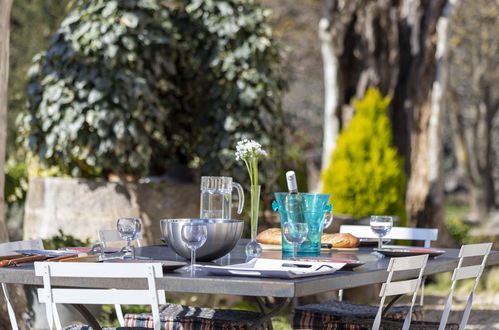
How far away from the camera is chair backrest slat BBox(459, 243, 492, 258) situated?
3268 millimetres

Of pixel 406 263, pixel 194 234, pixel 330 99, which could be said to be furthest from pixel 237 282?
pixel 330 99

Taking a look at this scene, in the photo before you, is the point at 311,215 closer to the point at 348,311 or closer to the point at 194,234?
the point at 348,311

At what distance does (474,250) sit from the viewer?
10.9 feet

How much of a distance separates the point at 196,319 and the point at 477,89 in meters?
12.4

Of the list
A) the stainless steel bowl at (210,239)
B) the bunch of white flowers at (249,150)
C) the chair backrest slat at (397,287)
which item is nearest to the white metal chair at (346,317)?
the chair backrest slat at (397,287)

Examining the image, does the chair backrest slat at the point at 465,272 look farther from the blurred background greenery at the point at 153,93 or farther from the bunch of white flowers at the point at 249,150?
the blurred background greenery at the point at 153,93

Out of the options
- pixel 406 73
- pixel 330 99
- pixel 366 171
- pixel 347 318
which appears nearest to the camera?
pixel 347 318

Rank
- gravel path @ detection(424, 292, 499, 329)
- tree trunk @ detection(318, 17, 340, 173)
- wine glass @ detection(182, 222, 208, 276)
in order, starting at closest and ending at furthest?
wine glass @ detection(182, 222, 208, 276) < gravel path @ detection(424, 292, 499, 329) < tree trunk @ detection(318, 17, 340, 173)

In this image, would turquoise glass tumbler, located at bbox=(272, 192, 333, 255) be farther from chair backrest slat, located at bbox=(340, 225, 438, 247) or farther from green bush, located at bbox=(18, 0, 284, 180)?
green bush, located at bbox=(18, 0, 284, 180)

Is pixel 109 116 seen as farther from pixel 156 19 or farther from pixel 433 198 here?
pixel 433 198

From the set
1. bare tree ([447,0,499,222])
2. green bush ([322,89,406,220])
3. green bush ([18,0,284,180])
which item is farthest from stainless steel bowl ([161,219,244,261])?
bare tree ([447,0,499,222])

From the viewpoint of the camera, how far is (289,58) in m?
13.5

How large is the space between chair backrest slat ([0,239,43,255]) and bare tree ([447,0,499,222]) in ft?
35.0

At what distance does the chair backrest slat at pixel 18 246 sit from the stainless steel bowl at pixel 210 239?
2.20 feet
